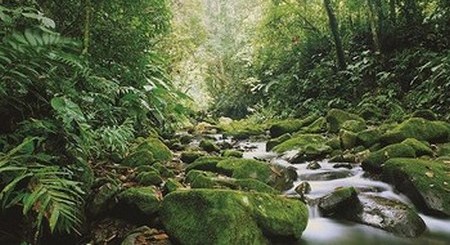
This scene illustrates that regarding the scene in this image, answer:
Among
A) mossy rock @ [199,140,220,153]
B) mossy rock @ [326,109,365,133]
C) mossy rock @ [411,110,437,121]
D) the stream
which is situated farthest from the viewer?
mossy rock @ [326,109,365,133]

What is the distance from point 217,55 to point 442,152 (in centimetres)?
1563

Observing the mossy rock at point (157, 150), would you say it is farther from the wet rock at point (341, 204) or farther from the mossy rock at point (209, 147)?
the wet rock at point (341, 204)

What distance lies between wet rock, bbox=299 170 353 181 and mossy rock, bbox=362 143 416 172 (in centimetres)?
28

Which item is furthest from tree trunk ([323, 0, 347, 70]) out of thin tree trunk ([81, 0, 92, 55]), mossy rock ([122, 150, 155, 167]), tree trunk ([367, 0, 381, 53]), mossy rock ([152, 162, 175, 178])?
thin tree trunk ([81, 0, 92, 55])

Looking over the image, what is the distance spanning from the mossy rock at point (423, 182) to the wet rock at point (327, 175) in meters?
0.63

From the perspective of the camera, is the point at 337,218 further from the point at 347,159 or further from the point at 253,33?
the point at 253,33

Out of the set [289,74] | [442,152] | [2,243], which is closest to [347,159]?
[442,152]

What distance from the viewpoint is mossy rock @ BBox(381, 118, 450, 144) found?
6285mm

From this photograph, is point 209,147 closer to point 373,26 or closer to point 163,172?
point 163,172

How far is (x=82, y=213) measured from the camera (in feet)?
11.7

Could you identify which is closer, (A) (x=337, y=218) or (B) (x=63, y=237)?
(B) (x=63, y=237)

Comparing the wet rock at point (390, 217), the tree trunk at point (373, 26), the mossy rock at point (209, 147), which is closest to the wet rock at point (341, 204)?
the wet rock at point (390, 217)

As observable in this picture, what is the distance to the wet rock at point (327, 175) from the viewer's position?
5.56 m

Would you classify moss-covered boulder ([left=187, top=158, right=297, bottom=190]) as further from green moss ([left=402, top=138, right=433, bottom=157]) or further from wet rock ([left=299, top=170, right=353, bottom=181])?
green moss ([left=402, top=138, right=433, bottom=157])
